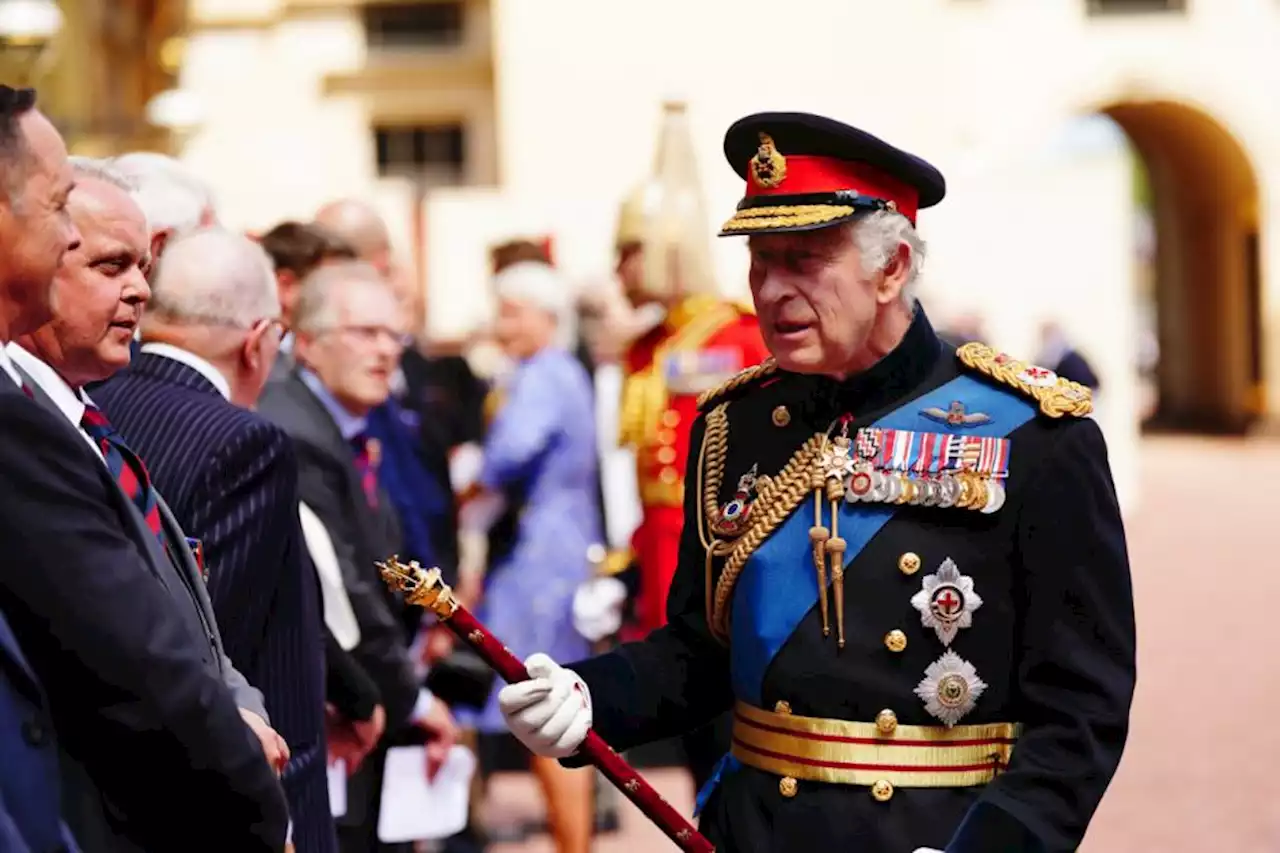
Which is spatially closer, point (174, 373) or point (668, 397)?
point (174, 373)

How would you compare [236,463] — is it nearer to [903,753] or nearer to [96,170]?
[96,170]

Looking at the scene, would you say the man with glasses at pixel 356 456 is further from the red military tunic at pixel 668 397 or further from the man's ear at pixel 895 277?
the man's ear at pixel 895 277

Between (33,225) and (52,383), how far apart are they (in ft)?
1.51

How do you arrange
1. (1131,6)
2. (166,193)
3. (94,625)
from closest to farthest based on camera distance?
(94,625)
(166,193)
(1131,6)

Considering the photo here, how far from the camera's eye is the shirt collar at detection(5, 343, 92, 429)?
3.14m

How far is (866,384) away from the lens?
3.47 meters

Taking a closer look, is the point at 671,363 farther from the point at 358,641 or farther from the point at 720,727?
the point at 358,641

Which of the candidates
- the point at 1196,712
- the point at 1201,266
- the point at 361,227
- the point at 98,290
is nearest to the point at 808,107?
the point at 1196,712

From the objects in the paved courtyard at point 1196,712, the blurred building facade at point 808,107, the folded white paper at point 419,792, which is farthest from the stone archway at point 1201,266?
the folded white paper at point 419,792

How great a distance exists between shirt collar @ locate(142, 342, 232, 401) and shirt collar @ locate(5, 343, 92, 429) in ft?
3.06

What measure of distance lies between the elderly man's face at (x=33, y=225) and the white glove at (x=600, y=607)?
4.05 meters

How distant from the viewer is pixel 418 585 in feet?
10.6

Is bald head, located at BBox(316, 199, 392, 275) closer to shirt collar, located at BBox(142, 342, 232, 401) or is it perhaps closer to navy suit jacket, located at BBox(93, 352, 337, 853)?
shirt collar, located at BBox(142, 342, 232, 401)

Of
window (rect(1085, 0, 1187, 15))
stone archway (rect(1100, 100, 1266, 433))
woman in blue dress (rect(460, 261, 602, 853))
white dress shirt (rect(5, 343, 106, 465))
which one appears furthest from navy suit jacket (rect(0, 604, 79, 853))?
window (rect(1085, 0, 1187, 15))
